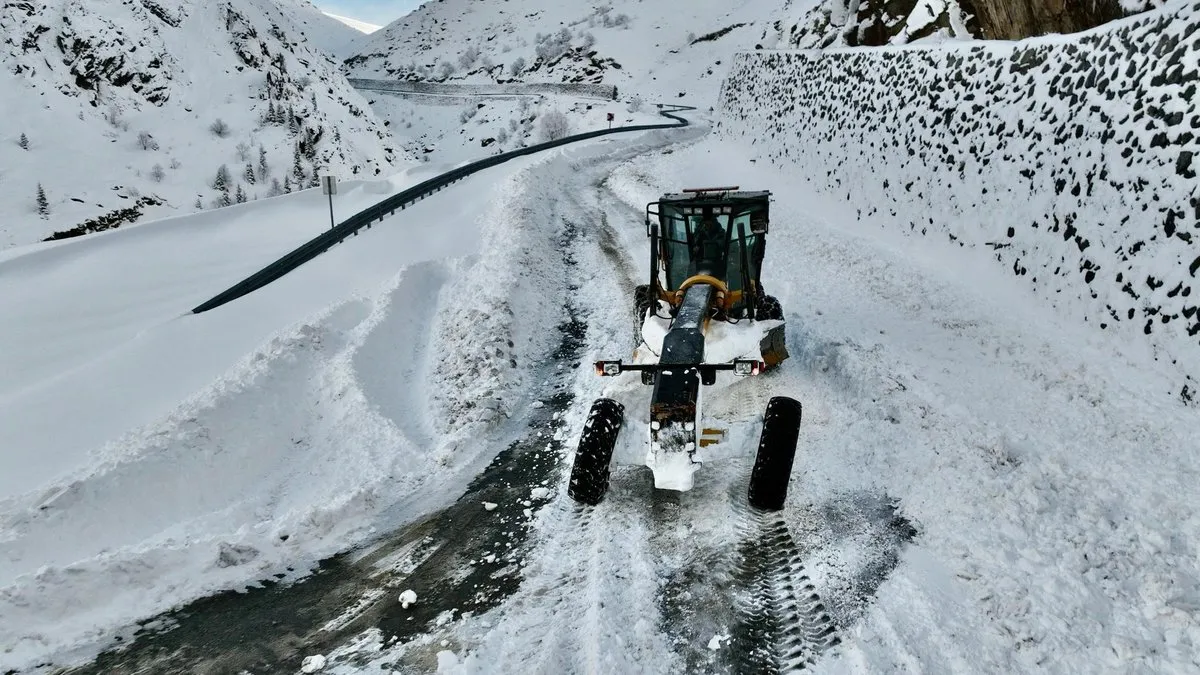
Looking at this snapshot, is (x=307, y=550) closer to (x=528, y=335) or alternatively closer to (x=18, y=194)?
(x=528, y=335)

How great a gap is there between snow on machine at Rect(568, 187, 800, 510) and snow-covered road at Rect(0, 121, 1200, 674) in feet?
1.25

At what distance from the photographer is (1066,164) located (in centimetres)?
1016

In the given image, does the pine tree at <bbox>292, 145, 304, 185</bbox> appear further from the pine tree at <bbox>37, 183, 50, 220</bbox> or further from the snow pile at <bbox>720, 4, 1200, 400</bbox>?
the snow pile at <bbox>720, 4, 1200, 400</bbox>

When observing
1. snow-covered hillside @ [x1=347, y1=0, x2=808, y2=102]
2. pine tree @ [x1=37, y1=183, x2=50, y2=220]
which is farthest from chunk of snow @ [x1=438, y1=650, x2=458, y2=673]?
snow-covered hillside @ [x1=347, y1=0, x2=808, y2=102]

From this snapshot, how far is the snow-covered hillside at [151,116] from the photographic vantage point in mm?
24719

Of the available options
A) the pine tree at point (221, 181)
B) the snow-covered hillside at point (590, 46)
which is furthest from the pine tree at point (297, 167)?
the snow-covered hillside at point (590, 46)

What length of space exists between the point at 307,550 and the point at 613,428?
3141mm

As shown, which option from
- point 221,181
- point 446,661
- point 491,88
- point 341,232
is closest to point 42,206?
point 221,181

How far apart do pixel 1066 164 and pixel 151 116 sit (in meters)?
35.4

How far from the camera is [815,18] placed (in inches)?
1027

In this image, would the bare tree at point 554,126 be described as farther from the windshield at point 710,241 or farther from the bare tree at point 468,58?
the windshield at point 710,241

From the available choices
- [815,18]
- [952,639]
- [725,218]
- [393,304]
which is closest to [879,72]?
[815,18]

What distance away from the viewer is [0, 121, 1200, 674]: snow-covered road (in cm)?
491

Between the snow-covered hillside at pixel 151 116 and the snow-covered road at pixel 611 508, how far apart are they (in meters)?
18.8
